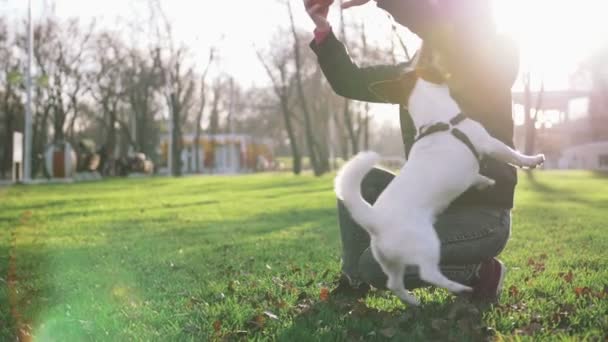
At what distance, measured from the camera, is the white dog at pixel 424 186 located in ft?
8.32

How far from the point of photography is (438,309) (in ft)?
10.0

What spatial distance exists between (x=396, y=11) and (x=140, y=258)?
3.42 metres

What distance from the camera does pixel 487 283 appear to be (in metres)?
3.07

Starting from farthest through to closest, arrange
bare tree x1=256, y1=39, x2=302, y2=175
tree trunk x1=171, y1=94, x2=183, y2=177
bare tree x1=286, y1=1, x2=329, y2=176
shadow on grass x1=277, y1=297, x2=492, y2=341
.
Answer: tree trunk x1=171, y1=94, x2=183, y2=177 → bare tree x1=256, y1=39, x2=302, y2=175 → bare tree x1=286, y1=1, x2=329, y2=176 → shadow on grass x1=277, y1=297, x2=492, y2=341

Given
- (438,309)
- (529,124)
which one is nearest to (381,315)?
(438,309)

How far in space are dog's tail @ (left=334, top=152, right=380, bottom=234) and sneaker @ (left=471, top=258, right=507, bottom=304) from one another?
0.75m

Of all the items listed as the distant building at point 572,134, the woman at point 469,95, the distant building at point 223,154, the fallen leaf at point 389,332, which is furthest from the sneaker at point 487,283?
the distant building at point 223,154

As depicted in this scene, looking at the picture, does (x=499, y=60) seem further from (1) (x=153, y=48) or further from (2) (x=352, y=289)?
(1) (x=153, y=48)

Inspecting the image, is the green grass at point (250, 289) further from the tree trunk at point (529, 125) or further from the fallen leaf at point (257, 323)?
the tree trunk at point (529, 125)

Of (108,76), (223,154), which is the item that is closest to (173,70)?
(108,76)

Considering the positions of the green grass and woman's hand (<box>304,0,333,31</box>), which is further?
woman's hand (<box>304,0,333,31</box>)

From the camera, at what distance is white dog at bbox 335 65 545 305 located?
2535mm

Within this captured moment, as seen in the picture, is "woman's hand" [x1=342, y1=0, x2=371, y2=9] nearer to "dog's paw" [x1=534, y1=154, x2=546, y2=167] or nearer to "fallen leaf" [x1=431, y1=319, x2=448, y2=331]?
"dog's paw" [x1=534, y1=154, x2=546, y2=167]

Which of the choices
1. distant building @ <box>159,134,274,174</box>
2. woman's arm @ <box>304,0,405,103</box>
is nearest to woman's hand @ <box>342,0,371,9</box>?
woman's arm @ <box>304,0,405,103</box>
